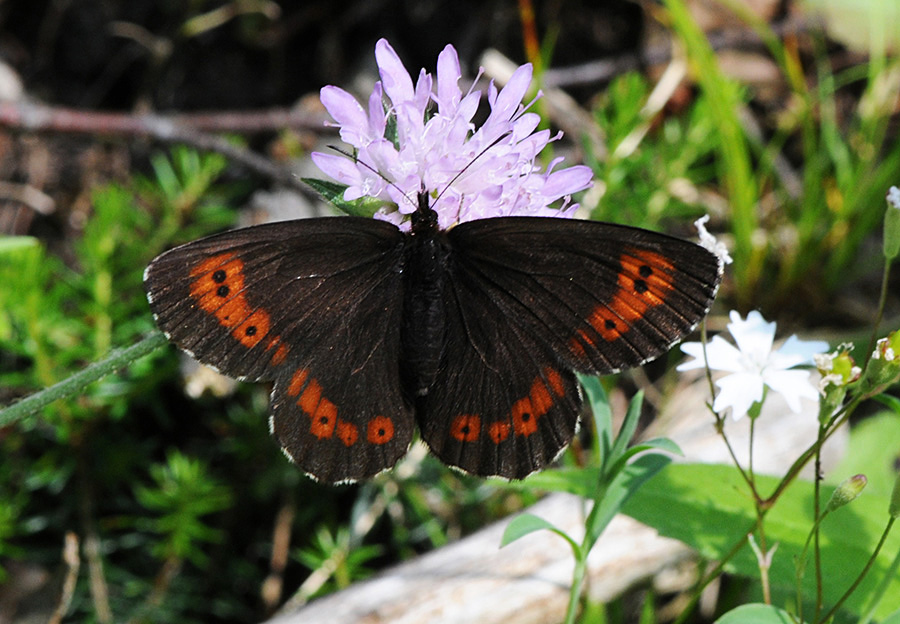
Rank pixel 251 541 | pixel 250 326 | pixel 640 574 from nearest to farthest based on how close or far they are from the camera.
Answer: pixel 250 326 → pixel 640 574 → pixel 251 541

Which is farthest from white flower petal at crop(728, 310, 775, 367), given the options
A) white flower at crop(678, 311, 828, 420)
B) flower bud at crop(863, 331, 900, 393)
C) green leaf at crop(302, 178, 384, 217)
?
green leaf at crop(302, 178, 384, 217)

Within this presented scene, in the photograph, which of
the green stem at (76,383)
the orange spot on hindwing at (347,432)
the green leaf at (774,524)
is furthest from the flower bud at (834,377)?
the green stem at (76,383)

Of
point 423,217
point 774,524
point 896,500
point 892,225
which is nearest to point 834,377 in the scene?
point 896,500

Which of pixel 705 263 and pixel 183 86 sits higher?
pixel 183 86

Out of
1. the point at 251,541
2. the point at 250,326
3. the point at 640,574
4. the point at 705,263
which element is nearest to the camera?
the point at 705,263

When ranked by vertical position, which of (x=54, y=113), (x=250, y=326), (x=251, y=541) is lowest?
(x=251, y=541)

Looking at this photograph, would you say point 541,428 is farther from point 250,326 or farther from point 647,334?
point 250,326

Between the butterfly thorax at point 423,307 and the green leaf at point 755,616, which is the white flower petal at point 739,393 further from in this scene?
the butterfly thorax at point 423,307

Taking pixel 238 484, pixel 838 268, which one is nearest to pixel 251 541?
pixel 238 484

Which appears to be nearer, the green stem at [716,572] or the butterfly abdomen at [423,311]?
the green stem at [716,572]
